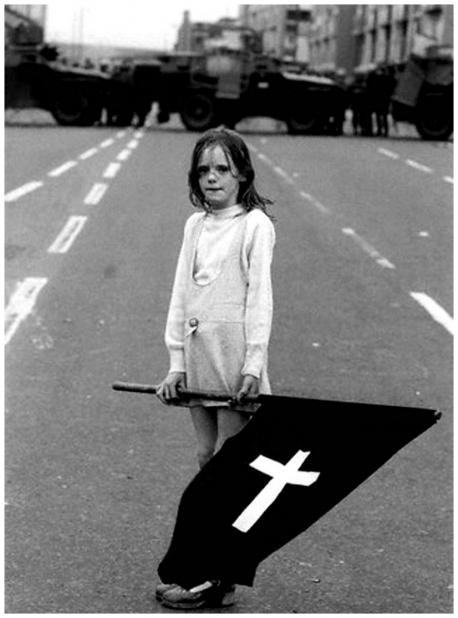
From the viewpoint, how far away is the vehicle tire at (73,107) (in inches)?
1403

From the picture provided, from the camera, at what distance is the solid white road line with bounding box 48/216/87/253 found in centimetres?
1281

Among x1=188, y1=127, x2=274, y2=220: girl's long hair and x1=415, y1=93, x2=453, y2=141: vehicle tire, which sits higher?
x1=188, y1=127, x2=274, y2=220: girl's long hair

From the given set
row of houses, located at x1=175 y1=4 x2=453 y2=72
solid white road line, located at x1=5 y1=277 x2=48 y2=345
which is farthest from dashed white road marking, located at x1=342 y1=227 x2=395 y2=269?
row of houses, located at x1=175 y1=4 x2=453 y2=72

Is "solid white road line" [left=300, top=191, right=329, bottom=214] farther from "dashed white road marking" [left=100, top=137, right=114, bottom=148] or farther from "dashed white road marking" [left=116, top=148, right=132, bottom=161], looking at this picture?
"dashed white road marking" [left=100, top=137, right=114, bottom=148]

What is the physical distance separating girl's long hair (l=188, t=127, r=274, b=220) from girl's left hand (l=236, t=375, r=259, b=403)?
1.35 ft

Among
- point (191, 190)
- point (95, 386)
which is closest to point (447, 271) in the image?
point (95, 386)

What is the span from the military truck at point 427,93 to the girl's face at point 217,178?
30.1 meters

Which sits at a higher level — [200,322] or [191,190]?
[191,190]

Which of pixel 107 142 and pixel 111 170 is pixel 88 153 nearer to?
pixel 107 142

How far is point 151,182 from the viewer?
1855 centimetres

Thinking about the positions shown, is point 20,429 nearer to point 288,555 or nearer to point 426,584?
point 288,555

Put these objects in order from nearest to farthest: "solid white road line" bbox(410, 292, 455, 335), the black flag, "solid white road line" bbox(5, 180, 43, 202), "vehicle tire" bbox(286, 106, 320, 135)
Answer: the black flag, "solid white road line" bbox(410, 292, 455, 335), "solid white road line" bbox(5, 180, 43, 202), "vehicle tire" bbox(286, 106, 320, 135)

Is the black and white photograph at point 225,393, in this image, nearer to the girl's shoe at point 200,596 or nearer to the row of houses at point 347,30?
the girl's shoe at point 200,596

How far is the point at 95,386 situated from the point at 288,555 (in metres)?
2.78
